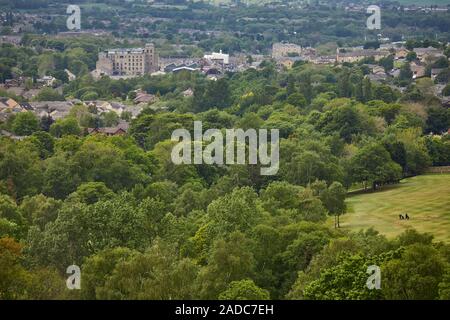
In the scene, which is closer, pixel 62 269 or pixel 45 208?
pixel 62 269

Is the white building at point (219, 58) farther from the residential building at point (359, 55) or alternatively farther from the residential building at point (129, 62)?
the residential building at point (359, 55)

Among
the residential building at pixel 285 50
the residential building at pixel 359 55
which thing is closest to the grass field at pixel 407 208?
the residential building at pixel 359 55

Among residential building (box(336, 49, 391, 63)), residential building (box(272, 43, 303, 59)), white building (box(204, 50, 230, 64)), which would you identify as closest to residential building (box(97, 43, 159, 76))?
white building (box(204, 50, 230, 64))

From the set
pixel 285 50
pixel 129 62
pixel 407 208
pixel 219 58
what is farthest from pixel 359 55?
pixel 407 208

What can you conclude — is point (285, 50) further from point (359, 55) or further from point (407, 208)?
point (407, 208)

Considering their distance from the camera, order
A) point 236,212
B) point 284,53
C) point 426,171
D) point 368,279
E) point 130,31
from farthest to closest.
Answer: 1. point 130,31
2. point 284,53
3. point 426,171
4. point 236,212
5. point 368,279

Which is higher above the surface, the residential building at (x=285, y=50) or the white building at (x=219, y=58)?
the white building at (x=219, y=58)

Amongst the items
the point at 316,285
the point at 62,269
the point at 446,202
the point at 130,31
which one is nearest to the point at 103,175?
the point at 446,202
